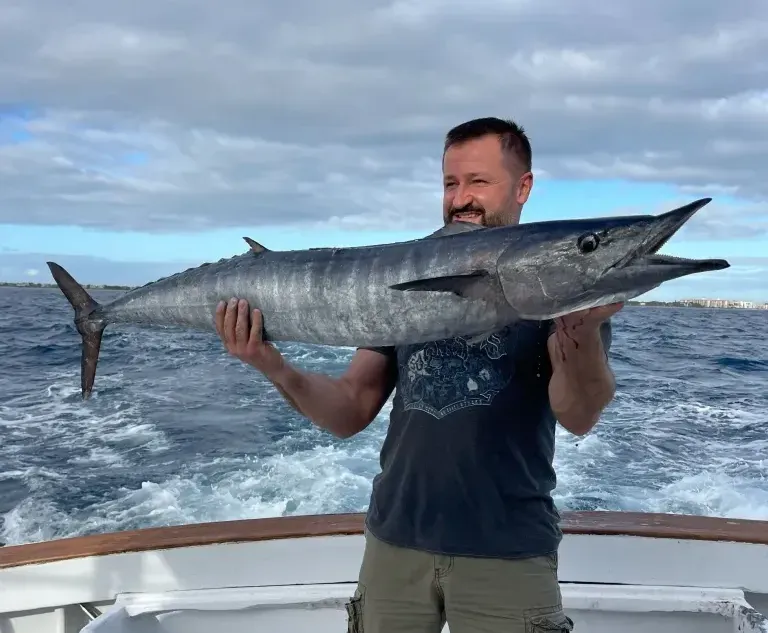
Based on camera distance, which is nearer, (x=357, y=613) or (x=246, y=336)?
(x=357, y=613)

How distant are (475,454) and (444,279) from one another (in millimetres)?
546

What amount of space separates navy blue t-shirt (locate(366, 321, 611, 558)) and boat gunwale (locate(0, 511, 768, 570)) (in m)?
1.19

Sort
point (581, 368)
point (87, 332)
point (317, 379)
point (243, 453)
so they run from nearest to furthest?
point (581, 368) → point (317, 379) → point (87, 332) → point (243, 453)

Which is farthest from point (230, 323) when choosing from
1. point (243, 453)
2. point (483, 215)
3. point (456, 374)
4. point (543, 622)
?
point (243, 453)

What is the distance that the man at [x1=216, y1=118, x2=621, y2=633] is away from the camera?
2049 mm

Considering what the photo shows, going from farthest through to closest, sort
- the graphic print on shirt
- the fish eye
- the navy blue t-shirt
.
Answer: the graphic print on shirt
the navy blue t-shirt
the fish eye

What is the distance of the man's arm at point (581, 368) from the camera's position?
78.5 inches

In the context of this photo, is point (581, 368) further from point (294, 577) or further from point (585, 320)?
point (294, 577)

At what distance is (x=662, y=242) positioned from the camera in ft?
6.30

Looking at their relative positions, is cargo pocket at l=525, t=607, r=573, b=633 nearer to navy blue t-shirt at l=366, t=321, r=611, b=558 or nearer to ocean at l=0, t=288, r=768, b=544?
navy blue t-shirt at l=366, t=321, r=611, b=558

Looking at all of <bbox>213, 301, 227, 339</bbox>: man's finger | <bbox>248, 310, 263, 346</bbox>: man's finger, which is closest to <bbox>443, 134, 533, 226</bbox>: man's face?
<bbox>248, 310, 263, 346</bbox>: man's finger

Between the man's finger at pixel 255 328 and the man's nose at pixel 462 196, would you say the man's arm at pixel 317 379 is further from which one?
the man's nose at pixel 462 196

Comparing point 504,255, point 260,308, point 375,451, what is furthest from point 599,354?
point 375,451

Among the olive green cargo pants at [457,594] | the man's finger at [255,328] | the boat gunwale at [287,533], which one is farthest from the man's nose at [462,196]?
the boat gunwale at [287,533]
